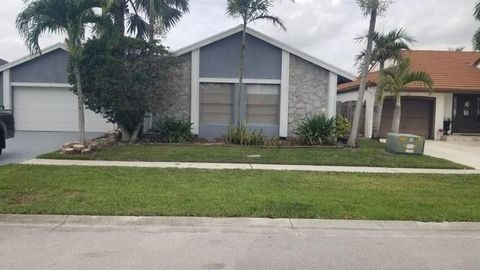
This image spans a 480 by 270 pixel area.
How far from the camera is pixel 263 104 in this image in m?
19.7

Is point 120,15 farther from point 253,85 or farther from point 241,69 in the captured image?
point 253,85

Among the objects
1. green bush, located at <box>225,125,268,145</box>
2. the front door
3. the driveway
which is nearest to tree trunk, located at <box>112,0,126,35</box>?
green bush, located at <box>225,125,268,145</box>

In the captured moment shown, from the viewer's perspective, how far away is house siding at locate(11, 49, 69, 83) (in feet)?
75.8

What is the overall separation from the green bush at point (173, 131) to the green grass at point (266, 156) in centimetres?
126

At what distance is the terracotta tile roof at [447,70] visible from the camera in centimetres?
2270

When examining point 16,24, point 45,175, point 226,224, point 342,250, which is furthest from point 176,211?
point 16,24

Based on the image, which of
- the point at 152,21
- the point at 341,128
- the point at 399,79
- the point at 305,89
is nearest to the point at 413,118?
the point at 399,79

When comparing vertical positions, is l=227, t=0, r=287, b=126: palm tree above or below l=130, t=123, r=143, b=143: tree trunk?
above

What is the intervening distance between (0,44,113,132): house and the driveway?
14.9 m

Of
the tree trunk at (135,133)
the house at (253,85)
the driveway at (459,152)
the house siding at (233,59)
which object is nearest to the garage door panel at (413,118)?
the driveway at (459,152)

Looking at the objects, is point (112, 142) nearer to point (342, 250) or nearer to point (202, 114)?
point (202, 114)

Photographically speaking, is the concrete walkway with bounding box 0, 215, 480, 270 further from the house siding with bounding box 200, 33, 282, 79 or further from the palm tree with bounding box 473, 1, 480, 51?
the palm tree with bounding box 473, 1, 480, 51

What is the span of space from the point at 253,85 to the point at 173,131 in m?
3.85

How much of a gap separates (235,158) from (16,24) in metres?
7.35
